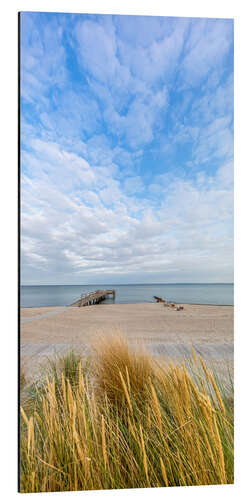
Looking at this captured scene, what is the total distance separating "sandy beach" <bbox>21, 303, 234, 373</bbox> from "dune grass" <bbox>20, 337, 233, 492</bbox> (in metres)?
0.13

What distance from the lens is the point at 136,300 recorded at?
2100 millimetres

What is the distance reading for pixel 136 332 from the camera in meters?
1.87

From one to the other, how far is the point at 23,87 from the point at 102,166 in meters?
0.65

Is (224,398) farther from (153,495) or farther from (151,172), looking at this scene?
(151,172)

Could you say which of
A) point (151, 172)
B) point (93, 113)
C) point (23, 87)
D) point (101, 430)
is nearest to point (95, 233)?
point (151, 172)

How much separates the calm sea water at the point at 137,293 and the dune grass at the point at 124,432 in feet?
1.35

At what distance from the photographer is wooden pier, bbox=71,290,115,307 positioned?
2.00m

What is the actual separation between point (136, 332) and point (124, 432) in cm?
55
